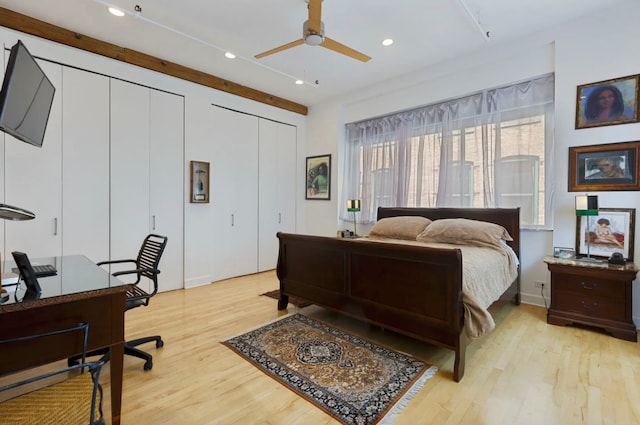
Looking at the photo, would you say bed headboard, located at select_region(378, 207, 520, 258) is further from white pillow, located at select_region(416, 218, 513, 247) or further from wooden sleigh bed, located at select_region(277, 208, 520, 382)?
white pillow, located at select_region(416, 218, 513, 247)

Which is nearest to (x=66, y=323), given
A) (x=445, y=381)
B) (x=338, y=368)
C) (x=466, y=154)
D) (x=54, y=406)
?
(x=54, y=406)

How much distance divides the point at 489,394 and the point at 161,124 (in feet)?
15.0

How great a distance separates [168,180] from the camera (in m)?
4.25

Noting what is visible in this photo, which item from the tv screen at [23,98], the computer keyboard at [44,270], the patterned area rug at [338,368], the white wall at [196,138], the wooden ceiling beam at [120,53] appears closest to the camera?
the tv screen at [23,98]

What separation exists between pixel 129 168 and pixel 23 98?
7.79 feet

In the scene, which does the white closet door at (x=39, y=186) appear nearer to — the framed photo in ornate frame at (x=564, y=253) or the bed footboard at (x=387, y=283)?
the bed footboard at (x=387, y=283)

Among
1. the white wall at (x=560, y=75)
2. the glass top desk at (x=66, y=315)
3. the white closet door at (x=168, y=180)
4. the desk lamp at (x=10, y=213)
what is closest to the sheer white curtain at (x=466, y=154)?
the white wall at (x=560, y=75)

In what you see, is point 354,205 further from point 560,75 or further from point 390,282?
point 560,75

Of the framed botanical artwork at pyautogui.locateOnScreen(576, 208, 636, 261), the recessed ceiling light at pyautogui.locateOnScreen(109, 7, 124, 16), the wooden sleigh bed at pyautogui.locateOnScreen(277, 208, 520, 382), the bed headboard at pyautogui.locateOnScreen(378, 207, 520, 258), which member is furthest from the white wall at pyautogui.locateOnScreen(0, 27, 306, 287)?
the framed botanical artwork at pyautogui.locateOnScreen(576, 208, 636, 261)

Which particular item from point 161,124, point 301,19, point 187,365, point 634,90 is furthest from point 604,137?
point 161,124

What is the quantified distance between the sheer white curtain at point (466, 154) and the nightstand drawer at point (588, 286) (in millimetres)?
798

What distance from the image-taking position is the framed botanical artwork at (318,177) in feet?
18.8

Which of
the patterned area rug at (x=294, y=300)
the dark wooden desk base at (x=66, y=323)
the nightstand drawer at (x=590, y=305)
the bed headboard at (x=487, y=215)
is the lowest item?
the patterned area rug at (x=294, y=300)

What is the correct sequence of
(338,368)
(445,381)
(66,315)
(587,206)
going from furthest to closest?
(587,206) < (338,368) < (445,381) < (66,315)
